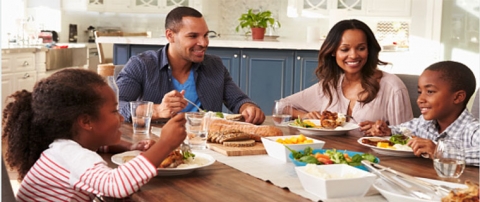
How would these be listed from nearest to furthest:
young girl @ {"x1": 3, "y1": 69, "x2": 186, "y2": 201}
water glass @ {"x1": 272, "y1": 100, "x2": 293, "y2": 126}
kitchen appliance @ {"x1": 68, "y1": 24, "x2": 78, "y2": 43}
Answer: young girl @ {"x1": 3, "y1": 69, "x2": 186, "y2": 201} < water glass @ {"x1": 272, "y1": 100, "x2": 293, "y2": 126} < kitchen appliance @ {"x1": 68, "y1": 24, "x2": 78, "y2": 43}

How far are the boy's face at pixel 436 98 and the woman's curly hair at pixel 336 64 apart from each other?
733mm

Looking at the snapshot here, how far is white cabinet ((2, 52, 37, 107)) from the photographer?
21.4ft

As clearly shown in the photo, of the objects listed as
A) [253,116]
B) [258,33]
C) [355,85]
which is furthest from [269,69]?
[253,116]

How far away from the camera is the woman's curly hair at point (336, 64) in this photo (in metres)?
3.02

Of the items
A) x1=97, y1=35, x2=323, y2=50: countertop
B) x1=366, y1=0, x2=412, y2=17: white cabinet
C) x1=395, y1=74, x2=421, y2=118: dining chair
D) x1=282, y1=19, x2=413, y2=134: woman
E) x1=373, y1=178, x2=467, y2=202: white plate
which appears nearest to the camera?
x1=373, y1=178, x2=467, y2=202: white plate

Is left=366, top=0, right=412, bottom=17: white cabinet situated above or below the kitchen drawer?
above

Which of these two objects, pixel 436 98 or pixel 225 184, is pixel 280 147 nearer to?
pixel 225 184

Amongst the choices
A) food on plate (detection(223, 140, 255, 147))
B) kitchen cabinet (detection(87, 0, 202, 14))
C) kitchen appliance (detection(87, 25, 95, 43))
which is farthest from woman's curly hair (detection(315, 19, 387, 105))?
kitchen appliance (detection(87, 25, 95, 43))

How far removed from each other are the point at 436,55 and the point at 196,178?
5.69m

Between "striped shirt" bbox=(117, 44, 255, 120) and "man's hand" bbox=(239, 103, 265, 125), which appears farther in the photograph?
"striped shirt" bbox=(117, 44, 255, 120)

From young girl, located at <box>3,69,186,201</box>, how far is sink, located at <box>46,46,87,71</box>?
231 inches

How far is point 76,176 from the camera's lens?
5.12 ft

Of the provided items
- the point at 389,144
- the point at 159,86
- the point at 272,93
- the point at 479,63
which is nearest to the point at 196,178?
the point at 389,144

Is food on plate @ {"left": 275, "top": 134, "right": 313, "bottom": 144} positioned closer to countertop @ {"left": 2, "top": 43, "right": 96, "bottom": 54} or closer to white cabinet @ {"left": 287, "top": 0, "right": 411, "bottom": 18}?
countertop @ {"left": 2, "top": 43, "right": 96, "bottom": 54}
